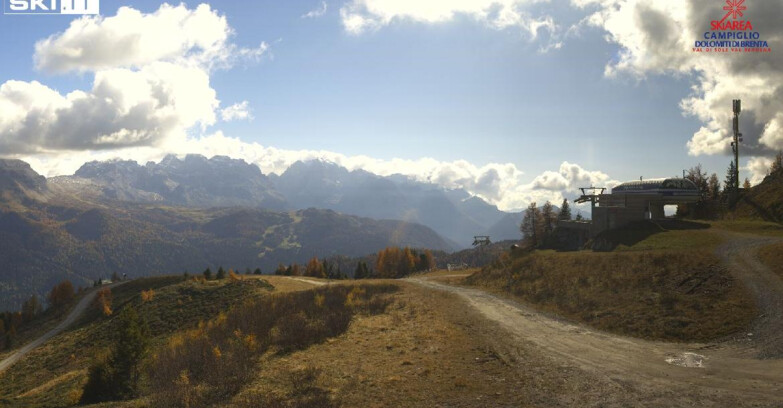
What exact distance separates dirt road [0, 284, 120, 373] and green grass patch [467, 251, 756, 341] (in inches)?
2764

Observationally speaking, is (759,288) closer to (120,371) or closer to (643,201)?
(643,201)

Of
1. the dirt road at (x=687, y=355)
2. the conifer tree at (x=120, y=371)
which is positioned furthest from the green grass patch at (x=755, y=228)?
the conifer tree at (x=120, y=371)

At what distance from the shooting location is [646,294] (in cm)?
2900

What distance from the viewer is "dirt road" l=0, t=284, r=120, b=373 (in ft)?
190

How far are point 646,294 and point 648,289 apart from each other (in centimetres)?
89

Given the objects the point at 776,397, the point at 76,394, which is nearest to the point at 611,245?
the point at 776,397

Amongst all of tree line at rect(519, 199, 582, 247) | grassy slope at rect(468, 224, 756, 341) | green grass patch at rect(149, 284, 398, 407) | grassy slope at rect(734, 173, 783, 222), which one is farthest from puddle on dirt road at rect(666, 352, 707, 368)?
tree line at rect(519, 199, 582, 247)

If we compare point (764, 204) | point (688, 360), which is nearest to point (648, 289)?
point (688, 360)

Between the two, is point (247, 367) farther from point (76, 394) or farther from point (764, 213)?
point (764, 213)

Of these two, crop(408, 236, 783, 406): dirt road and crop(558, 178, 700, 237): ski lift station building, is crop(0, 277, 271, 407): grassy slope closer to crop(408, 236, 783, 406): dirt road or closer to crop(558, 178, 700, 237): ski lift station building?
crop(408, 236, 783, 406): dirt road

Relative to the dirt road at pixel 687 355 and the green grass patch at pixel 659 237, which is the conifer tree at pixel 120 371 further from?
the green grass patch at pixel 659 237

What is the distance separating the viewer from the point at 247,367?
70.8ft

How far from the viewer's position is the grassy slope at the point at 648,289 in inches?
933

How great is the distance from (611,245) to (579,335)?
26.9 metres
